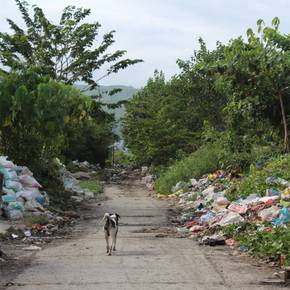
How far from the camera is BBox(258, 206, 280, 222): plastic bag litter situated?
1137cm

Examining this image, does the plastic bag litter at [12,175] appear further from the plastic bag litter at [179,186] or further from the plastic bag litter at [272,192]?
the plastic bag litter at [179,186]

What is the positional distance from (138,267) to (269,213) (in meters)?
4.08

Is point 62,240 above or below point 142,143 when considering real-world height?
below

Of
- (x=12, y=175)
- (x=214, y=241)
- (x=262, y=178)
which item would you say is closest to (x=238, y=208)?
(x=214, y=241)

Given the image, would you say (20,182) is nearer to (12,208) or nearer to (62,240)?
(12,208)

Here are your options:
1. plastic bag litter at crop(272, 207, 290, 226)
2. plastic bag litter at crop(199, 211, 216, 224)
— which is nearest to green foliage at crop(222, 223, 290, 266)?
plastic bag litter at crop(272, 207, 290, 226)

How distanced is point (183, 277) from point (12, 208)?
7.69 meters

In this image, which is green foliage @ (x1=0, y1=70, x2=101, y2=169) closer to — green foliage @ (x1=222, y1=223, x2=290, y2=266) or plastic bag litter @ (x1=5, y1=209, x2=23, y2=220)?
plastic bag litter @ (x1=5, y1=209, x2=23, y2=220)

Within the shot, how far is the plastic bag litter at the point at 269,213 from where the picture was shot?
11367 millimetres

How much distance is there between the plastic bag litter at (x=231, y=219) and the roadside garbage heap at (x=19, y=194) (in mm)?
5127

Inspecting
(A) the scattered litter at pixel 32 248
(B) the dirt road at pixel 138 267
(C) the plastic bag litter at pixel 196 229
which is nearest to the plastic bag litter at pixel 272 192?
(C) the plastic bag litter at pixel 196 229

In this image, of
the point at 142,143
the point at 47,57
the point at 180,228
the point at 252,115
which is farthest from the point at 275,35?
the point at 142,143

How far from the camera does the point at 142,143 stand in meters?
40.1

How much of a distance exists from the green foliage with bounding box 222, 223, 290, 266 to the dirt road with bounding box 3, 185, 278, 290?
386 mm
